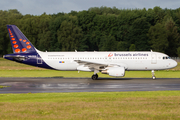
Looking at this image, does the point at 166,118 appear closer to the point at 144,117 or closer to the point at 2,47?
the point at 144,117

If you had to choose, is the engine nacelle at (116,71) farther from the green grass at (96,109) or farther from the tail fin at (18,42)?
the green grass at (96,109)

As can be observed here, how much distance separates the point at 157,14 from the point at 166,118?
108 metres

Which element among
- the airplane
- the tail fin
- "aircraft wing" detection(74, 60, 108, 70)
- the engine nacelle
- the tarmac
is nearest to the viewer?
the tarmac

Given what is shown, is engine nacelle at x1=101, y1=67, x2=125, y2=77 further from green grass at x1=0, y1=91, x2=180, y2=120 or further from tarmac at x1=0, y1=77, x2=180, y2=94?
green grass at x1=0, y1=91, x2=180, y2=120

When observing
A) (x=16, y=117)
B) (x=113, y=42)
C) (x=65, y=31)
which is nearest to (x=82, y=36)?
(x=65, y=31)

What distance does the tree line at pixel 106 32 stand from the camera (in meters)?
100

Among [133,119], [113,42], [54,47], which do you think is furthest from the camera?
[54,47]

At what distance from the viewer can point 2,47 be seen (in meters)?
110

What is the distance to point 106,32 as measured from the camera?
114 meters

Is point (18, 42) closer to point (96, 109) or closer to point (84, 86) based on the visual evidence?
point (84, 86)

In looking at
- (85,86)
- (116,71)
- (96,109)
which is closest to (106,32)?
(116,71)

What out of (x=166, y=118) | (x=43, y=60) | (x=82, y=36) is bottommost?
(x=166, y=118)

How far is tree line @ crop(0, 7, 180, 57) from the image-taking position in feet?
329

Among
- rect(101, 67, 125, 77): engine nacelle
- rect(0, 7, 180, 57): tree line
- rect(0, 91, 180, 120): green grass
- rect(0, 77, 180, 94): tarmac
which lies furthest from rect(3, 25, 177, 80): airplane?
rect(0, 7, 180, 57): tree line
